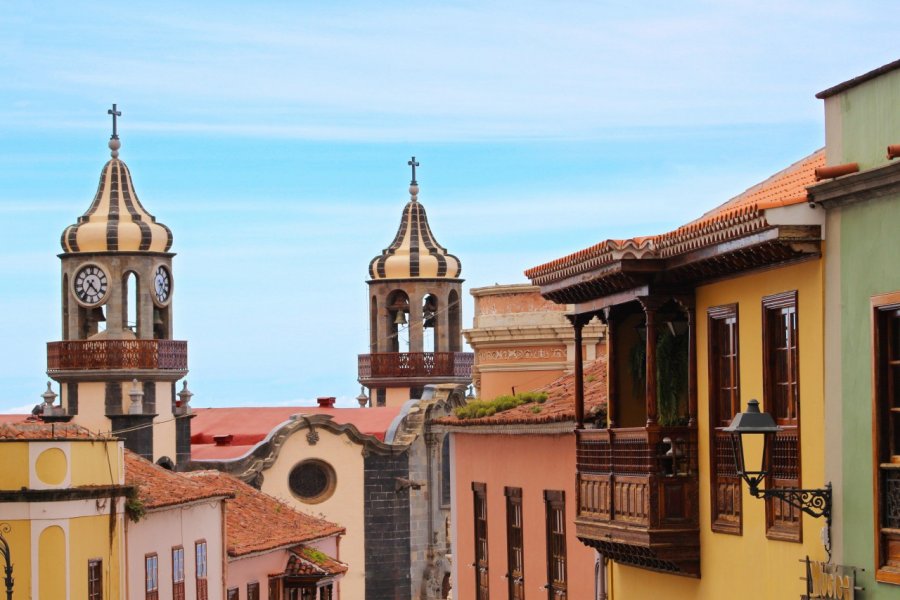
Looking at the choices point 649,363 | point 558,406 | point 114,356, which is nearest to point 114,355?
point 114,356

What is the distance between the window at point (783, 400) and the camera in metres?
15.8

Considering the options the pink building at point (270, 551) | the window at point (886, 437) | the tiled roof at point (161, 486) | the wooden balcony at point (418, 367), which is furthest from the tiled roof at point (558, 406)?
the wooden balcony at point (418, 367)

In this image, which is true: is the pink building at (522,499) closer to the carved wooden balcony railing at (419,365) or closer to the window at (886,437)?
the window at (886,437)

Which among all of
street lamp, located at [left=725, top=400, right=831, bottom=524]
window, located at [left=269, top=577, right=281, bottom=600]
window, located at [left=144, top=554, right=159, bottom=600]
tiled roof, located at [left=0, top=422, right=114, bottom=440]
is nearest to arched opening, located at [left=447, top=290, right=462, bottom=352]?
window, located at [left=269, top=577, right=281, bottom=600]

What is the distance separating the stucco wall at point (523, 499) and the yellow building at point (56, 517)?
5.37m

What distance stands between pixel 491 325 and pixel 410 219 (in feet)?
103

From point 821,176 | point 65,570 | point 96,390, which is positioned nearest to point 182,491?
point 65,570

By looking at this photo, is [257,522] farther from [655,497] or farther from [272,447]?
[655,497]

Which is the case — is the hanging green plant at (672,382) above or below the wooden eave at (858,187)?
below

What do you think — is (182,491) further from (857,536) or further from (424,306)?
(424,306)

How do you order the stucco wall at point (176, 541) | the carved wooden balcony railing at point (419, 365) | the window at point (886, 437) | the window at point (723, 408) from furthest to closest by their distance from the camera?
the carved wooden balcony railing at point (419, 365), the stucco wall at point (176, 541), the window at point (723, 408), the window at point (886, 437)

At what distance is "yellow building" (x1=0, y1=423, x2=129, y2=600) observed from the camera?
99.0 ft

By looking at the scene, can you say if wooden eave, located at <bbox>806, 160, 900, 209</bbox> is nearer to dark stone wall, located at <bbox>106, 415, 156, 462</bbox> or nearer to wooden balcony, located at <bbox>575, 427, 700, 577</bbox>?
wooden balcony, located at <bbox>575, 427, 700, 577</bbox>

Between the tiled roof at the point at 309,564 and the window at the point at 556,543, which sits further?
the tiled roof at the point at 309,564
